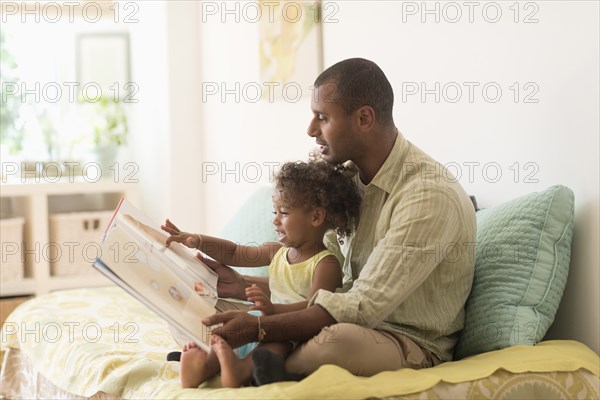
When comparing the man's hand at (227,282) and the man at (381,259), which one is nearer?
the man at (381,259)

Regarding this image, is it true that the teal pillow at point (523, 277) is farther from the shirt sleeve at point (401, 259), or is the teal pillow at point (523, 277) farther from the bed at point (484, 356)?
the shirt sleeve at point (401, 259)

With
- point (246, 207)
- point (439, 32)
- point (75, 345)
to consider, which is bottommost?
point (75, 345)

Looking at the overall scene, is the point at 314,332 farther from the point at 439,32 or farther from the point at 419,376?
the point at 439,32

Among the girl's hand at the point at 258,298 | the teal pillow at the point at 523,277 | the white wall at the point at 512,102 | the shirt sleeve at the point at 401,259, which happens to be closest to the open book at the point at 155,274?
the girl's hand at the point at 258,298

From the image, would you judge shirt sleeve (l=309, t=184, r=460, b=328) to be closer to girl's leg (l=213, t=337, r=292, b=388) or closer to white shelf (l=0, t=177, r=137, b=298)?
girl's leg (l=213, t=337, r=292, b=388)

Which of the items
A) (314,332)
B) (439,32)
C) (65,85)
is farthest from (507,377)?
(65,85)

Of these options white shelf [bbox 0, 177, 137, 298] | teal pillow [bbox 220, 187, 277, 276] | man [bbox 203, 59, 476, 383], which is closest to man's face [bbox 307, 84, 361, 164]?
man [bbox 203, 59, 476, 383]

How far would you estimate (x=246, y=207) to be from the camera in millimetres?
2719

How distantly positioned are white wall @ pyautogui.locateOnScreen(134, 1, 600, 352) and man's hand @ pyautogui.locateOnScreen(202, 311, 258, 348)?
682 mm

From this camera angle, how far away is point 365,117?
173cm

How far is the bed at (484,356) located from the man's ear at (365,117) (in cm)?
35

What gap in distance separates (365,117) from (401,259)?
12.2 inches

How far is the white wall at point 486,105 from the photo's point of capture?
1749 mm

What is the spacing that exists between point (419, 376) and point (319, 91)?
588 millimetres
